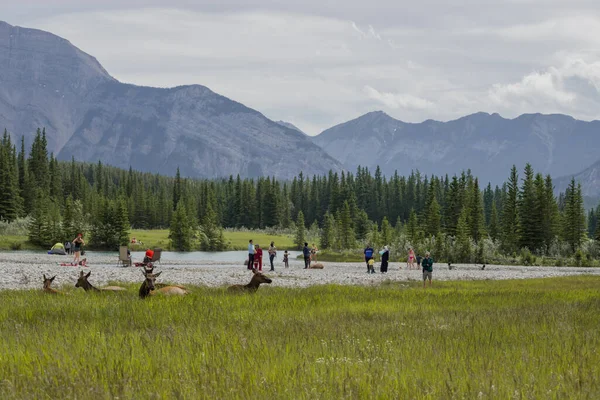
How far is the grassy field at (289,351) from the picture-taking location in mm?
6688

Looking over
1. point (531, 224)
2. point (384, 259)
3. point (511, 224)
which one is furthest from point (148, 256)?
point (511, 224)

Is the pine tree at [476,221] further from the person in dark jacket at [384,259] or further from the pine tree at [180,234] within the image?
the person in dark jacket at [384,259]

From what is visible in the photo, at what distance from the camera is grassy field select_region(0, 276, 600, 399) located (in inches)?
263

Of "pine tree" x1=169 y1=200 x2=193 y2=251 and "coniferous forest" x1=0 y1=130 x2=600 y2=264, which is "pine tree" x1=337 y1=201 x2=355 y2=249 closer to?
"coniferous forest" x1=0 y1=130 x2=600 y2=264

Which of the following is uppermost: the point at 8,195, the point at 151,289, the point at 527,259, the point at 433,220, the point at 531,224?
the point at 8,195

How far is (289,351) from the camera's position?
8969mm

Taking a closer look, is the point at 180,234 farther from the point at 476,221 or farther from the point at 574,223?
the point at 574,223

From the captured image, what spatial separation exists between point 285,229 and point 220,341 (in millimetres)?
154330

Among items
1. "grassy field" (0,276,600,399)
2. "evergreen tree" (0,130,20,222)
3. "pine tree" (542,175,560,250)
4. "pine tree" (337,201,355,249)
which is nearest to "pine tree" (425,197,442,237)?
"pine tree" (542,175,560,250)

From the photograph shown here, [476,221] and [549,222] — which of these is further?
[476,221]

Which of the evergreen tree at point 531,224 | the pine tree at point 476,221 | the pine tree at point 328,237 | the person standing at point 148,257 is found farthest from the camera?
the pine tree at point 328,237

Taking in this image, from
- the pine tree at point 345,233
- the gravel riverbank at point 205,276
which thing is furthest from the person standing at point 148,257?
the pine tree at point 345,233

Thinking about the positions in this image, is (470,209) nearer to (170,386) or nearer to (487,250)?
(487,250)

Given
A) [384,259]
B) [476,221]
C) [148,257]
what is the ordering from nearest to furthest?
1. [148,257]
2. [384,259]
3. [476,221]
